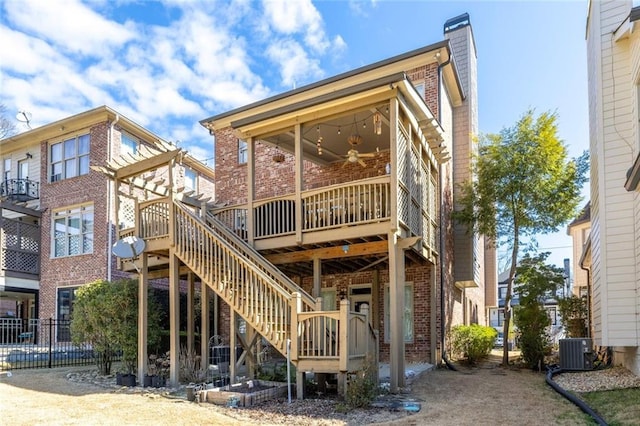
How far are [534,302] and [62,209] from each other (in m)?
16.7

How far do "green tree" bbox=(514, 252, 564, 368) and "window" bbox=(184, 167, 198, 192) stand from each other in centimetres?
1375

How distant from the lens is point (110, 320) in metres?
11.4

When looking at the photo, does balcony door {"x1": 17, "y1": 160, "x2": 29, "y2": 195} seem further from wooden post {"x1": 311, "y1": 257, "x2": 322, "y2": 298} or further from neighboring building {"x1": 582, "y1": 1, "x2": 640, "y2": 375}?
neighboring building {"x1": 582, "y1": 1, "x2": 640, "y2": 375}

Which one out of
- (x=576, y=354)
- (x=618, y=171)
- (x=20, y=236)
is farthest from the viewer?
(x=20, y=236)

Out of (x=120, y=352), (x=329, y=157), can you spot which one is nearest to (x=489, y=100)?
(x=329, y=157)

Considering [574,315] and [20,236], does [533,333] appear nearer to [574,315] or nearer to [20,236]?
[574,315]

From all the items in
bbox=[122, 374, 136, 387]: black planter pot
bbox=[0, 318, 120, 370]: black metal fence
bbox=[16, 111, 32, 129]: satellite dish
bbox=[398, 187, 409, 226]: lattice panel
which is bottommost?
bbox=[0, 318, 120, 370]: black metal fence

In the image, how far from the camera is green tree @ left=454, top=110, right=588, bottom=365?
1420 centimetres

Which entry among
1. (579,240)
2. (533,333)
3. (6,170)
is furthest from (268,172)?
(579,240)

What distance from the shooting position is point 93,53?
16484 mm

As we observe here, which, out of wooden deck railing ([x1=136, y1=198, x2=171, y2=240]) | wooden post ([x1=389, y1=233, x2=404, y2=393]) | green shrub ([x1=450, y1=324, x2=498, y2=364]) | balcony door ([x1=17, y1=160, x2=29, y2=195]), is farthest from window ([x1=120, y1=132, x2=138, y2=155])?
green shrub ([x1=450, y1=324, x2=498, y2=364])

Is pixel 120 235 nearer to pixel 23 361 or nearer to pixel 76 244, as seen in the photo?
pixel 23 361

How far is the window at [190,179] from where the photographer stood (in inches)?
851

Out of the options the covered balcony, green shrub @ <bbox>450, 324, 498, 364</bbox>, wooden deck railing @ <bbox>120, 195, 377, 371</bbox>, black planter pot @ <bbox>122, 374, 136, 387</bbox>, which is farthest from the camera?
the covered balcony
